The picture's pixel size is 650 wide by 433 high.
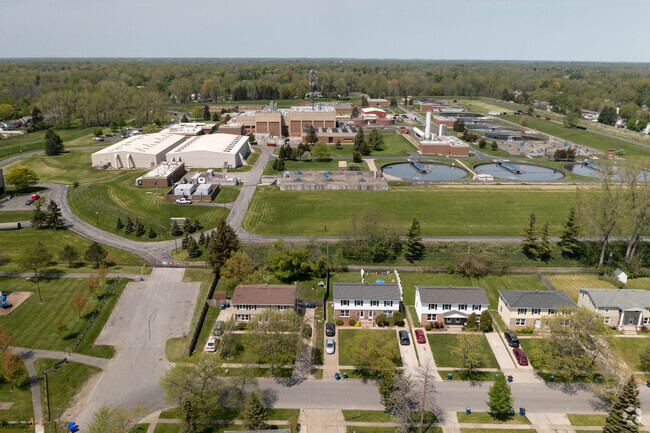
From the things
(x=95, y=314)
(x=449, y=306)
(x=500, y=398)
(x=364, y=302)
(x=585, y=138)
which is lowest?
(x=95, y=314)

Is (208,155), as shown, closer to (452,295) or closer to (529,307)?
(452,295)

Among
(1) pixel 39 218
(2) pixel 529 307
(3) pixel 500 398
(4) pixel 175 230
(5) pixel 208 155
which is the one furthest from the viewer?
(5) pixel 208 155

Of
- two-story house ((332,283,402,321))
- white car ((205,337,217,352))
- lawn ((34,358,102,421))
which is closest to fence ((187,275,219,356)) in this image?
white car ((205,337,217,352))

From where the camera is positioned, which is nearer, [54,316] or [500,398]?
[500,398]

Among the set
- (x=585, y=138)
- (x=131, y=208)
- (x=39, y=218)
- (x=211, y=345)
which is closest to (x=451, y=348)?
(x=211, y=345)

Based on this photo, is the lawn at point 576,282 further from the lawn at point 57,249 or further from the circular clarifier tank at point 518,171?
the lawn at point 57,249

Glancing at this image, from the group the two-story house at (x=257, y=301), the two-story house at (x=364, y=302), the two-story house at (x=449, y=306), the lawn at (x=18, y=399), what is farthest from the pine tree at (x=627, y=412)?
the lawn at (x=18, y=399)
